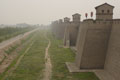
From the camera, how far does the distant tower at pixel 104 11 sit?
1491cm

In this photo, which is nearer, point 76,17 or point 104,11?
point 104,11

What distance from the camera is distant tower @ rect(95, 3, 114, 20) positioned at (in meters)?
14.9

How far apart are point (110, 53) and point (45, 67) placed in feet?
24.4

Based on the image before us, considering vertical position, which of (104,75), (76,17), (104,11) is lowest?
(104,75)


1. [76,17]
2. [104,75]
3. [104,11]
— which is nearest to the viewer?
[104,75]

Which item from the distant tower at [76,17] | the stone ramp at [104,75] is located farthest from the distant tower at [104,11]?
the distant tower at [76,17]

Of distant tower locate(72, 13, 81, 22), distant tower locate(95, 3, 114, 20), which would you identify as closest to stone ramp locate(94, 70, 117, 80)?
distant tower locate(95, 3, 114, 20)

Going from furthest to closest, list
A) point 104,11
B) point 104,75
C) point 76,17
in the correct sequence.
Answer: point 76,17, point 104,11, point 104,75

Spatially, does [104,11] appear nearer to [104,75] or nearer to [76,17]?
[104,75]

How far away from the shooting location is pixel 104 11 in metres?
15.0

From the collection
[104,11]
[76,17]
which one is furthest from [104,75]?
[76,17]

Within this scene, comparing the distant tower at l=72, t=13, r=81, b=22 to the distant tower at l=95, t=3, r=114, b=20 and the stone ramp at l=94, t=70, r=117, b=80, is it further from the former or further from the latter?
the stone ramp at l=94, t=70, r=117, b=80

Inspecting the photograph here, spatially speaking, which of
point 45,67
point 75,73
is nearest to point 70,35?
point 45,67

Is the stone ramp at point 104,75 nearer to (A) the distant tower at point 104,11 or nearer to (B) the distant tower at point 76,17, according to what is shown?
(A) the distant tower at point 104,11
